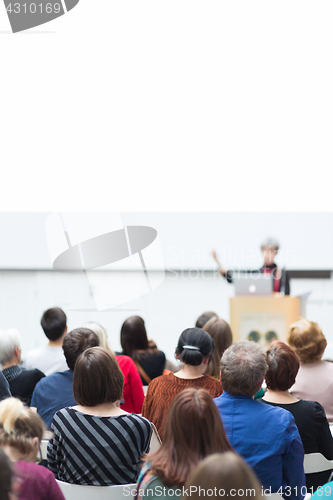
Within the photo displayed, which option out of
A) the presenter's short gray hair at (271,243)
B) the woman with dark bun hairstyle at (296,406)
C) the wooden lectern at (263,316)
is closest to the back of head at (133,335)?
the wooden lectern at (263,316)

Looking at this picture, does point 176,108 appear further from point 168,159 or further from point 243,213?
point 243,213

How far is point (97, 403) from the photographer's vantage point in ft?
5.34

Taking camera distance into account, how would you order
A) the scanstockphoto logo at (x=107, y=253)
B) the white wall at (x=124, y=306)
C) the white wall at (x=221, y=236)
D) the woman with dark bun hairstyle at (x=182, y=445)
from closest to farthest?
the woman with dark bun hairstyle at (x=182, y=445)
the scanstockphoto logo at (x=107, y=253)
the white wall at (x=221, y=236)
the white wall at (x=124, y=306)

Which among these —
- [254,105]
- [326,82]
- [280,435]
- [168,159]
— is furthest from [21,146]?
[280,435]

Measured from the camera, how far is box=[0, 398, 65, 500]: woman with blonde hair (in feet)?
3.99

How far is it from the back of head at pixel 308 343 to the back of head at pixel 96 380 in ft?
3.59

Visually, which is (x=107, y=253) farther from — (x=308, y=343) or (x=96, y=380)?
(x=96, y=380)

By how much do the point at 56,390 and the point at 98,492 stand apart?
826 mm

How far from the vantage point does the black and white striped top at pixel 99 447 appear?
5.08 feet

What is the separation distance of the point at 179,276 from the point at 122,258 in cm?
74

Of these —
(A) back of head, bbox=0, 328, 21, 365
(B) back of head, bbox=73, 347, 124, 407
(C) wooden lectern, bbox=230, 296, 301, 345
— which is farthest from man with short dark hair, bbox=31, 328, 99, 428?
(C) wooden lectern, bbox=230, 296, 301, 345

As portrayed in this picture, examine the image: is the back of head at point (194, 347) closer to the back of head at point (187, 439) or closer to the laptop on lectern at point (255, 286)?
the back of head at point (187, 439)

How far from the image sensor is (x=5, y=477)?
0.82 meters

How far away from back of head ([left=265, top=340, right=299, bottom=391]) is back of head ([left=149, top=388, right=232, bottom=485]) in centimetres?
73
